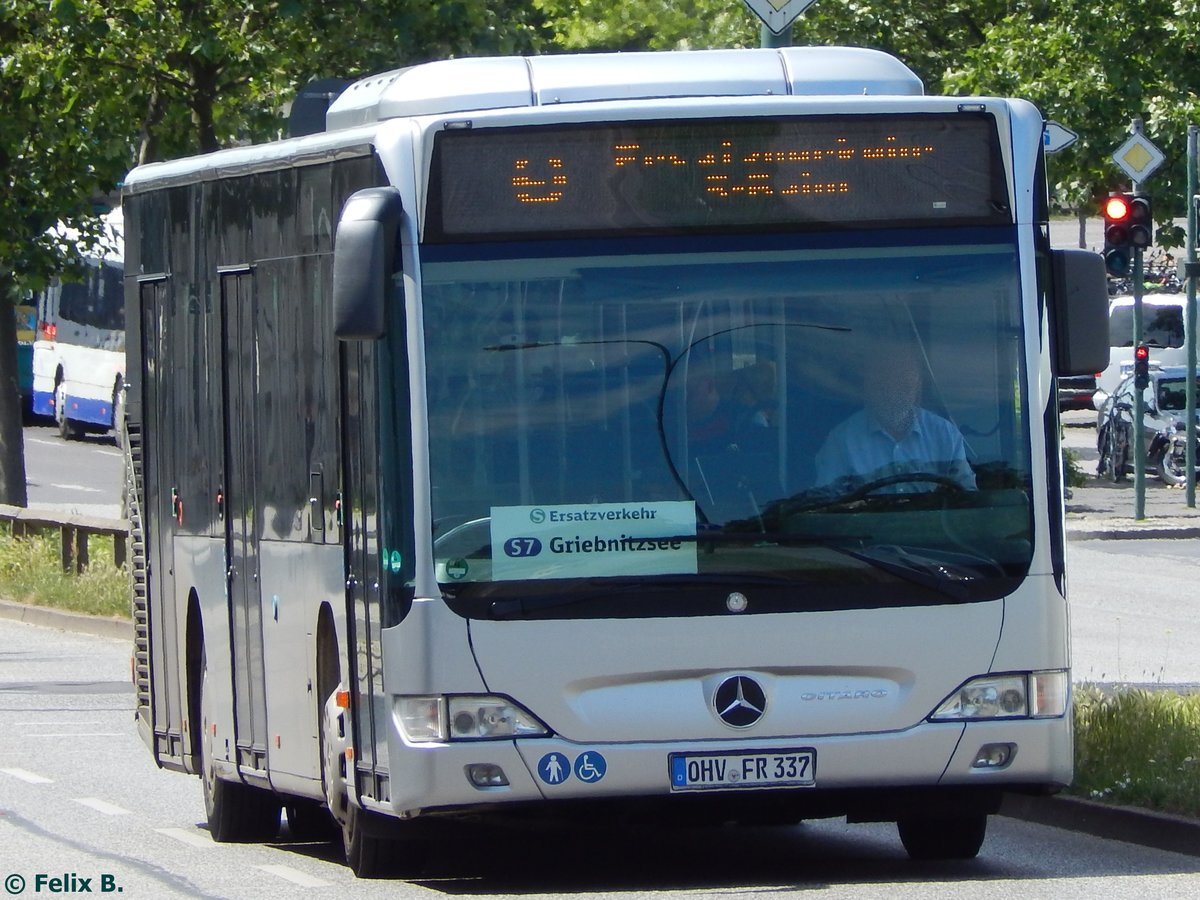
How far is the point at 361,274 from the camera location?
316 inches

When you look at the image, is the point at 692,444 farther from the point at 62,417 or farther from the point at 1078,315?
the point at 62,417

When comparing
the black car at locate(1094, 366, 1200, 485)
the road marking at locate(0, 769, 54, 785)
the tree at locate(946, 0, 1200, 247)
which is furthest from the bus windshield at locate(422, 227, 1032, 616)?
the tree at locate(946, 0, 1200, 247)

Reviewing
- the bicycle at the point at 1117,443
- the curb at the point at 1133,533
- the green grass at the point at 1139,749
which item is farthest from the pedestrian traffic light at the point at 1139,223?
the green grass at the point at 1139,749

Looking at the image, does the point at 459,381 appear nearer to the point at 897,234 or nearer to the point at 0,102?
the point at 897,234

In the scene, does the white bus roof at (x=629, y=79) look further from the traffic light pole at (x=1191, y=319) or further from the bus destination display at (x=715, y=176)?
the traffic light pole at (x=1191, y=319)

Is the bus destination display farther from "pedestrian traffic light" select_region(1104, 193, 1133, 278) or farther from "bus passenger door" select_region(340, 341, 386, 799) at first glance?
"pedestrian traffic light" select_region(1104, 193, 1133, 278)

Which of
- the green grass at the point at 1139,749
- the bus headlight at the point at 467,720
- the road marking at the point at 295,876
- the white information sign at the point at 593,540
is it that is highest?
the white information sign at the point at 593,540

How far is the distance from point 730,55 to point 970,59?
30.8m

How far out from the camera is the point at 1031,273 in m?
8.62

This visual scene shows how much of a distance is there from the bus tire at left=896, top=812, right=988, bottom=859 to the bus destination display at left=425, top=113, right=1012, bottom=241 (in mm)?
2224

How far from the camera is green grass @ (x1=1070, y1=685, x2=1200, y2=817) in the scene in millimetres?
9867

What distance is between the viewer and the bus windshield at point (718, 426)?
27.1 feet

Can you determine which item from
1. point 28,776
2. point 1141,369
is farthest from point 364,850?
point 1141,369

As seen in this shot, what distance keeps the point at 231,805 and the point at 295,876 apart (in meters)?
1.29
